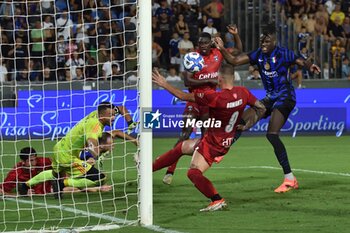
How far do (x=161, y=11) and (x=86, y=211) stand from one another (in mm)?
17219

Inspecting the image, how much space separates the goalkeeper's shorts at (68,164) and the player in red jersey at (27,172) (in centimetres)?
26

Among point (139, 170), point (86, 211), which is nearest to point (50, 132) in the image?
point (86, 211)

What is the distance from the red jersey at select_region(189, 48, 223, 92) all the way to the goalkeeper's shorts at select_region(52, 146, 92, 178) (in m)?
2.15

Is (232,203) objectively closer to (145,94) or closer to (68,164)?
(68,164)

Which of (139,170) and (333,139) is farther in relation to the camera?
(333,139)

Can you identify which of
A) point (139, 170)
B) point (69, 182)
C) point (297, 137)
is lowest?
point (297, 137)

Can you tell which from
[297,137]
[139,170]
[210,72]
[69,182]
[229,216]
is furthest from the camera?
[297,137]

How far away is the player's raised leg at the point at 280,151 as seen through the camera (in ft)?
44.5

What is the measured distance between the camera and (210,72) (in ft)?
47.5

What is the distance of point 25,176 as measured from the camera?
44.7ft

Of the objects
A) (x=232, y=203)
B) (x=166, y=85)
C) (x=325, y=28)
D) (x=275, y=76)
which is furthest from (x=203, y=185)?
(x=325, y=28)

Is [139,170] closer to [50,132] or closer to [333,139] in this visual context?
[50,132]

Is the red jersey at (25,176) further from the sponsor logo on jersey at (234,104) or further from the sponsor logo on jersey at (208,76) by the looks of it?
the sponsor logo on jersey at (234,104)

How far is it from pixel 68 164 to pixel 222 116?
255 cm
